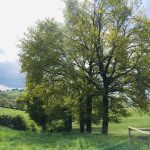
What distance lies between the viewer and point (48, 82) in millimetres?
47375

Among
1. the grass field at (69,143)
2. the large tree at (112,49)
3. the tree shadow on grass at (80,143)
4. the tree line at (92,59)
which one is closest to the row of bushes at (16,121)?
the tree line at (92,59)

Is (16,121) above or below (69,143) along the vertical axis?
above

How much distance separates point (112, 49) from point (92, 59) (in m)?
2.17

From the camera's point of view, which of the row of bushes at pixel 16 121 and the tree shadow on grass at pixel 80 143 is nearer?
the tree shadow on grass at pixel 80 143

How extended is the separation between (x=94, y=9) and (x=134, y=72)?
7.59m

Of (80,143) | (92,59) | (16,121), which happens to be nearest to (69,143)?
(80,143)

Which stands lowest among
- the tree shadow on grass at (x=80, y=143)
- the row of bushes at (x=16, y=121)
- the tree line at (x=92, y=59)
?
the tree shadow on grass at (x=80, y=143)

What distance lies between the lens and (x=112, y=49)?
4562 centimetres

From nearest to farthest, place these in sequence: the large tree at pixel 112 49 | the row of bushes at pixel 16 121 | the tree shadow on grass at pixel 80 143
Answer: the tree shadow on grass at pixel 80 143 → the large tree at pixel 112 49 → the row of bushes at pixel 16 121

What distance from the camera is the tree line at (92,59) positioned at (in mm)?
44906

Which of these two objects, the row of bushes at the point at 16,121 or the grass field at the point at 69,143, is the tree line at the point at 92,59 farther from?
the row of bushes at the point at 16,121

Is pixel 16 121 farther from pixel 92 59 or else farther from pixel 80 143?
pixel 80 143

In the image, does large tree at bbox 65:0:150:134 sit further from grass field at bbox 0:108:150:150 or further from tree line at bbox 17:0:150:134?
grass field at bbox 0:108:150:150

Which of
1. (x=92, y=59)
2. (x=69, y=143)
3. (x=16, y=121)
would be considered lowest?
(x=69, y=143)
